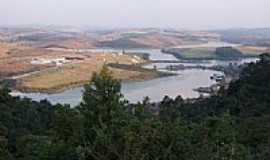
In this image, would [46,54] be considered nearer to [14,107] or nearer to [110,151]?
[14,107]

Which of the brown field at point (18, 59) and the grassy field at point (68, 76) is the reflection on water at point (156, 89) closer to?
the grassy field at point (68, 76)

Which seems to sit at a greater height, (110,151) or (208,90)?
(110,151)

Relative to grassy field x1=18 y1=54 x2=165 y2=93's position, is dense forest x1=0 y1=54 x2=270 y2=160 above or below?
above

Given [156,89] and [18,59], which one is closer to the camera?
[156,89]

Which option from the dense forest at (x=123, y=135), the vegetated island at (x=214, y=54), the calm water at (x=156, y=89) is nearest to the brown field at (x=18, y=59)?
the calm water at (x=156, y=89)

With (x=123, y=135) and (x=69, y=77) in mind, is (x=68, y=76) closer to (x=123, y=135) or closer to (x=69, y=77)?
(x=69, y=77)

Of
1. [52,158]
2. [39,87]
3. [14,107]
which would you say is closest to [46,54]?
[39,87]

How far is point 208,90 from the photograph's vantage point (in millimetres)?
37844

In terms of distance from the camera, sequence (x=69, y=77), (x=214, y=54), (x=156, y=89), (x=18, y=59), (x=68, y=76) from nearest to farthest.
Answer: (x=156, y=89)
(x=69, y=77)
(x=68, y=76)
(x=18, y=59)
(x=214, y=54)

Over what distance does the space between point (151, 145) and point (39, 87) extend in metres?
37.4

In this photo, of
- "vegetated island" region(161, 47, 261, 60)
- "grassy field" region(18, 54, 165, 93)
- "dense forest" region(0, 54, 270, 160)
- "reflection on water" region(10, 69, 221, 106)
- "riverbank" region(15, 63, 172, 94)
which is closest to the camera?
"dense forest" region(0, 54, 270, 160)

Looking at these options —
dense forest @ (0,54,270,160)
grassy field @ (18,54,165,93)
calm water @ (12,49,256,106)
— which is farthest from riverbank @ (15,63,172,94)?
dense forest @ (0,54,270,160)

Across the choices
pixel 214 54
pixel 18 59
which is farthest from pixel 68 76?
pixel 214 54

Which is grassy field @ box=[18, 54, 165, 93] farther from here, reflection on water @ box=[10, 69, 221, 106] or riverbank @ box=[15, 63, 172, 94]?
reflection on water @ box=[10, 69, 221, 106]
